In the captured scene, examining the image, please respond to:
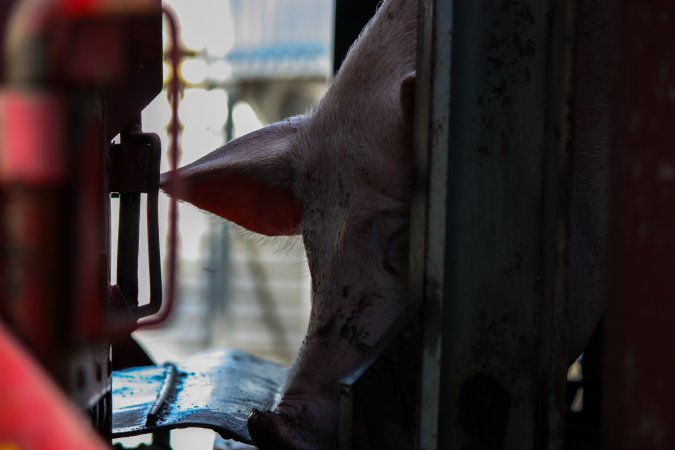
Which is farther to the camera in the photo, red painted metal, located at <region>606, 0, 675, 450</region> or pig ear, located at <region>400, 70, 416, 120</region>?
pig ear, located at <region>400, 70, 416, 120</region>

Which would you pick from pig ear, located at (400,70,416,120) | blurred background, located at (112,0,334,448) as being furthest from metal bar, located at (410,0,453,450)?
blurred background, located at (112,0,334,448)

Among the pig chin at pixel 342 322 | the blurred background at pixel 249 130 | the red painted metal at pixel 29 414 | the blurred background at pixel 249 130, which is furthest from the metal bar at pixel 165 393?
the blurred background at pixel 249 130

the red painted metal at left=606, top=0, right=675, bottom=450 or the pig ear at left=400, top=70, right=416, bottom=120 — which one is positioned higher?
the pig ear at left=400, top=70, right=416, bottom=120

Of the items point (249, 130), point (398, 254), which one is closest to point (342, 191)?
point (398, 254)

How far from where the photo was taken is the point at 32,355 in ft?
2.72

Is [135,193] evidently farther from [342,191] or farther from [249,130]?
[249,130]

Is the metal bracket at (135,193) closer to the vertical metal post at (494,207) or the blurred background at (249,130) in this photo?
the vertical metal post at (494,207)

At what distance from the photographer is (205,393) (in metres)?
2.73

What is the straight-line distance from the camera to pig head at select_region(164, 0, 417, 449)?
2092mm

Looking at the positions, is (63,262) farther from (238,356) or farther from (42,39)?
(238,356)

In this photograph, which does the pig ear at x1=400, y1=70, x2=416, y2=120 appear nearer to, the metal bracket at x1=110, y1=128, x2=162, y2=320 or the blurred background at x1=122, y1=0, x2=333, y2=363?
the metal bracket at x1=110, y1=128, x2=162, y2=320

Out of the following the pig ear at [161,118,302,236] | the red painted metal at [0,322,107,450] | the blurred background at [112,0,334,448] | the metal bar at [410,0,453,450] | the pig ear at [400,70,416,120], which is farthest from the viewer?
the blurred background at [112,0,334,448]

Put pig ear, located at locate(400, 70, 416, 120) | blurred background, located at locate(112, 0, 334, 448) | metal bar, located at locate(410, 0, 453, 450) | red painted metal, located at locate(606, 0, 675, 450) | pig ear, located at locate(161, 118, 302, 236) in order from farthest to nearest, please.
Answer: blurred background, located at locate(112, 0, 334, 448) → pig ear, located at locate(161, 118, 302, 236) → pig ear, located at locate(400, 70, 416, 120) → metal bar, located at locate(410, 0, 453, 450) → red painted metal, located at locate(606, 0, 675, 450)

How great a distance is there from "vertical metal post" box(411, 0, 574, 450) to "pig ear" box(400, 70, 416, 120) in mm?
244
